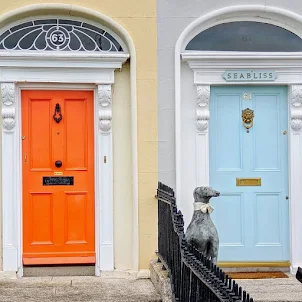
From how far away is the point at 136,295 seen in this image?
7262mm

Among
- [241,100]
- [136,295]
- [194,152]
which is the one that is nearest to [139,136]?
[194,152]

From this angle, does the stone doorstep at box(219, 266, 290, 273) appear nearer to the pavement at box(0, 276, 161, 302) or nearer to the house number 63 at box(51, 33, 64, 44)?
the pavement at box(0, 276, 161, 302)

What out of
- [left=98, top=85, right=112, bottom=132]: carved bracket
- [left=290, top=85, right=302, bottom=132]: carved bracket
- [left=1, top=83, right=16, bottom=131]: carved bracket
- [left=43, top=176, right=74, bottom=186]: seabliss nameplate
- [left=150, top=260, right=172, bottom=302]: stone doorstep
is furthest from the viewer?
[left=290, top=85, right=302, bottom=132]: carved bracket

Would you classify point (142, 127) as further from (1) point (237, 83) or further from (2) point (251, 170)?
(2) point (251, 170)

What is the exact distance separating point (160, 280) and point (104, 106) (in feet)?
7.19

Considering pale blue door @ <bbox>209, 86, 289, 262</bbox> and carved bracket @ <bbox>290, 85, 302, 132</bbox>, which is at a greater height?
carved bracket @ <bbox>290, 85, 302, 132</bbox>

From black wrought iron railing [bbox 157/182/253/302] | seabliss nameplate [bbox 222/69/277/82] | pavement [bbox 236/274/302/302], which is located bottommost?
pavement [bbox 236/274/302/302]

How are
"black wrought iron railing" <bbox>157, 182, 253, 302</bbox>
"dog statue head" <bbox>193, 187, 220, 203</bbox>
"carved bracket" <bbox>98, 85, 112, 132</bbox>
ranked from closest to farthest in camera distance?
"black wrought iron railing" <bbox>157, 182, 253, 302</bbox>
"dog statue head" <bbox>193, 187, 220, 203</bbox>
"carved bracket" <bbox>98, 85, 112, 132</bbox>

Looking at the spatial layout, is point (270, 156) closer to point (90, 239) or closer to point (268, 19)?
point (268, 19)

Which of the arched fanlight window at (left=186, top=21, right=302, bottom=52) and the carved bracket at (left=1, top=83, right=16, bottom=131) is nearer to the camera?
the carved bracket at (left=1, top=83, right=16, bottom=131)

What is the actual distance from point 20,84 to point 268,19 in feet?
10.1

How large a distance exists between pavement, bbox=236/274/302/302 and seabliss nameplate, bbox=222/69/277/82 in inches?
92.1

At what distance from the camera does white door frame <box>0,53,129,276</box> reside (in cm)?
804

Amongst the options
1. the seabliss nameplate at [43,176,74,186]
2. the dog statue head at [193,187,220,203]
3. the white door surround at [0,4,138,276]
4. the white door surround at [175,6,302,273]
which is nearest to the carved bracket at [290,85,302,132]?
the white door surround at [175,6,302,273]
